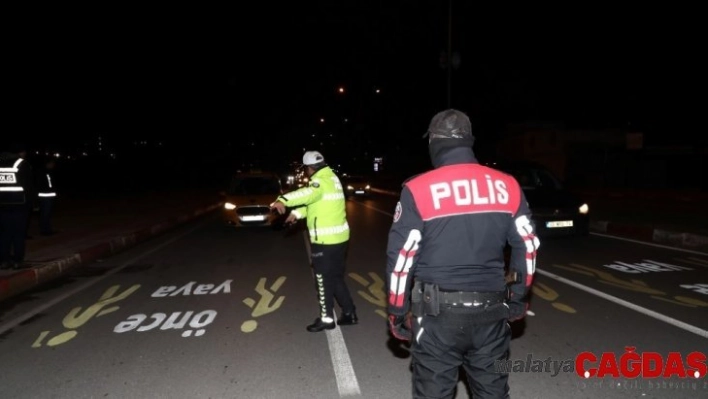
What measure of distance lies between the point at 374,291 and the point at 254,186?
8819mm

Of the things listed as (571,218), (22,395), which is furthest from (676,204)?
(22,395)

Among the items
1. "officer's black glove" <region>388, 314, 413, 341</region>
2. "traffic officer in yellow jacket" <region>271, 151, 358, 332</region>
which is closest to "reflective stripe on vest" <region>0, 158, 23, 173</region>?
"traffic officer in yellow jacket" <region>271, 151, 358, 332</region>

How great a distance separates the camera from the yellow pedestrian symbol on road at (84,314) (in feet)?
17.9

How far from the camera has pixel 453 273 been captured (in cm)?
270

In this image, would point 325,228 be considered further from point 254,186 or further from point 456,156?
point 254,186

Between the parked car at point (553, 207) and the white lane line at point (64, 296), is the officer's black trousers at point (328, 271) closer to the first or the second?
the white lane line at point (64, 296)

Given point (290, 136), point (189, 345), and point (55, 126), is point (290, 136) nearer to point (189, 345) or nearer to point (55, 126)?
point (55, 126)

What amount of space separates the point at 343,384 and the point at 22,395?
98.6 inches

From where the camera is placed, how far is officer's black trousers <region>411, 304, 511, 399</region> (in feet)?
8.66

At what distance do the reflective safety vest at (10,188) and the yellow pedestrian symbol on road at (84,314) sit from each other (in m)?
2.06

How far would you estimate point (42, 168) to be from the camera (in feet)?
41.8

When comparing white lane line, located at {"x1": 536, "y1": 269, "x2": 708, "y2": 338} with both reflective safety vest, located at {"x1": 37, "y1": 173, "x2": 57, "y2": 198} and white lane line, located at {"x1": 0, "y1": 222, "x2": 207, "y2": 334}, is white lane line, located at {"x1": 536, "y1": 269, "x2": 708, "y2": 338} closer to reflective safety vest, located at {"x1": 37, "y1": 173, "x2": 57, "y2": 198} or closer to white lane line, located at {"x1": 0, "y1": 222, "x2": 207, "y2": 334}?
white lane line, located at {"x1": 0, "y1": 222, "x2": 207, "y2": 334}

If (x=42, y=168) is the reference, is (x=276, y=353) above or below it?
below

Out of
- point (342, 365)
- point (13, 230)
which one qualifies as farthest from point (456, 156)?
point (13, 230)
